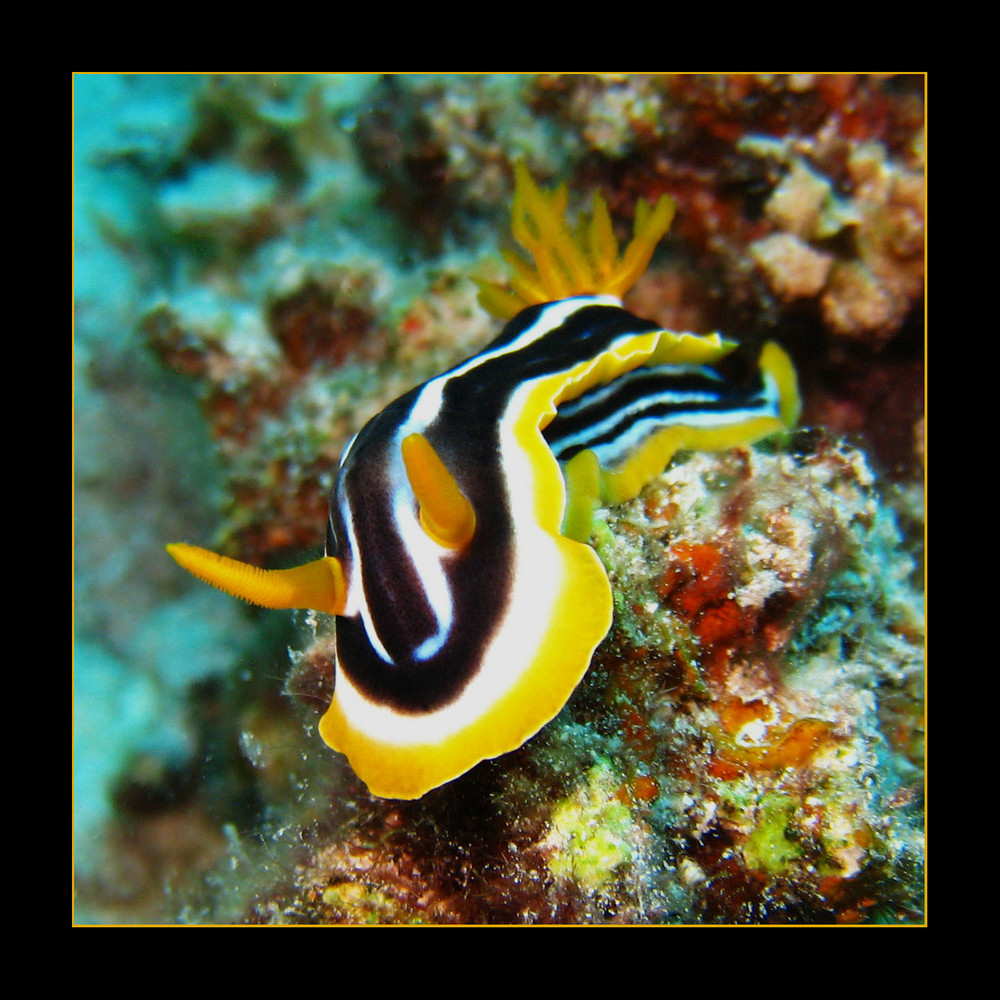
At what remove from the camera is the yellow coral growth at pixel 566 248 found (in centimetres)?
315

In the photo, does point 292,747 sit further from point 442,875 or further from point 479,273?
point 479,273

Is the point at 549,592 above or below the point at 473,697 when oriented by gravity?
above

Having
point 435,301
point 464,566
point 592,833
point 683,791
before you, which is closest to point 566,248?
point 435,301

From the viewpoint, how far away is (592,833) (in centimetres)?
199

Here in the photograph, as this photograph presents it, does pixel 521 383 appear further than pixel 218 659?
No

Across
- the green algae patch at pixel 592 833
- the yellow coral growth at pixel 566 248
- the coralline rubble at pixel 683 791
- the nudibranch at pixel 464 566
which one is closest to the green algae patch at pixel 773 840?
the coralline rubble at pixel 683 791

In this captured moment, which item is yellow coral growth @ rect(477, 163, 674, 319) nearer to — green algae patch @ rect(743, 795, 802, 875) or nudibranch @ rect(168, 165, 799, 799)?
nudibranch @ rect(168, 165, 799, 799)

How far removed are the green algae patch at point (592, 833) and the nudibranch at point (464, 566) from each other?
1.47 ft

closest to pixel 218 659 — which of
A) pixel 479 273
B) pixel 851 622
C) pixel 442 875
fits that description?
pixel 442 875

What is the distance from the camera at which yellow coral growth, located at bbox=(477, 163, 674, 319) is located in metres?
3.15

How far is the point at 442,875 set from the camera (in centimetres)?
213

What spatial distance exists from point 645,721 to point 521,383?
1192 millimetres

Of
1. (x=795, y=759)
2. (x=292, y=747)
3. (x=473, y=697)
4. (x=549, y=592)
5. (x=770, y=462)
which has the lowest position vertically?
(x=292, y=747)

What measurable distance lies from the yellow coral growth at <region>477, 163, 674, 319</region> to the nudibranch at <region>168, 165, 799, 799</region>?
2.34 feet
